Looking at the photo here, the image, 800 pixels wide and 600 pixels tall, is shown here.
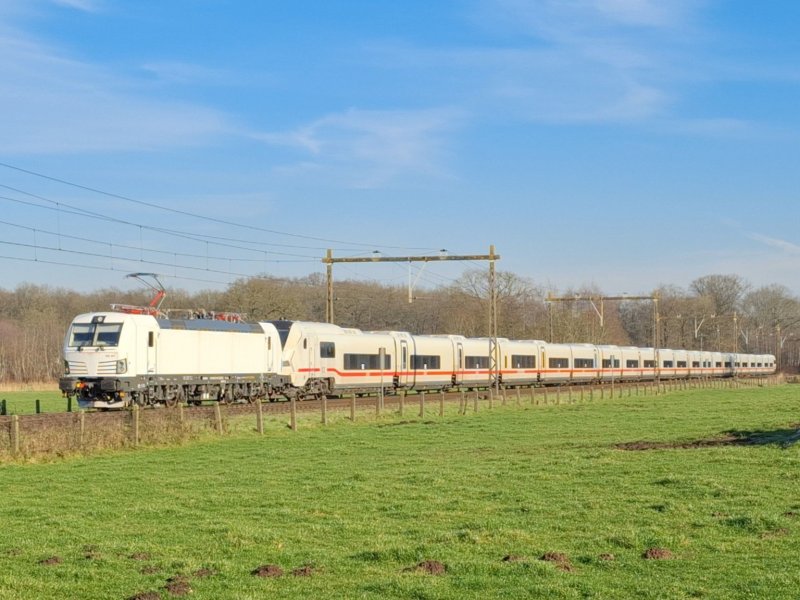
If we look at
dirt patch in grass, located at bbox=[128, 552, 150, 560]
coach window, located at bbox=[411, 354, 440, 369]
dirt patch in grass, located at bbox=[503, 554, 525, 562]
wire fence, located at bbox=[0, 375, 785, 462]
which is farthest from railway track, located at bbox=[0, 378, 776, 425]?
dirt patch in grass, located at bbox=[503, 554, 525, 562]

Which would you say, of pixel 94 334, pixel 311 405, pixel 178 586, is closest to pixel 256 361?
pixel 311 405

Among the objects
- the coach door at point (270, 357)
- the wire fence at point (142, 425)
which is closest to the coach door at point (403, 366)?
the coach door at point (270, 357)

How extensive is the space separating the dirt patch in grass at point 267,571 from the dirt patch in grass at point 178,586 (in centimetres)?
84

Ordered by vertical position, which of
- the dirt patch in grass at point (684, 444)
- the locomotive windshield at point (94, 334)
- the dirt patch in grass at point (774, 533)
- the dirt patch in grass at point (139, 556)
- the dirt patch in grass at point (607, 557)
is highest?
the locomotive windshield at point (94, 334)

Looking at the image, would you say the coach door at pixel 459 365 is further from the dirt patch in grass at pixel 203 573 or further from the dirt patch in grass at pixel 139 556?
the dirt patch in grass at pixel 203 573

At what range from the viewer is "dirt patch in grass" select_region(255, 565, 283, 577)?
11953mm

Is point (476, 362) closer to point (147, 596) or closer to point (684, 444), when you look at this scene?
point (684, 444)

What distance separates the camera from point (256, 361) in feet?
160

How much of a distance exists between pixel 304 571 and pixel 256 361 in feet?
121

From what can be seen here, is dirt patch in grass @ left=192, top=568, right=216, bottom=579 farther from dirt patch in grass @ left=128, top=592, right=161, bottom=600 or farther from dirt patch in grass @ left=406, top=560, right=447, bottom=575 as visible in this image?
dirt patch in grass @ left=406, top=560, right=447, bottom=575

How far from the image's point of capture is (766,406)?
166 feet

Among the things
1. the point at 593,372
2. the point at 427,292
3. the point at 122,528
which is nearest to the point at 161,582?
the point at 122,528

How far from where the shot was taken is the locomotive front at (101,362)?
39.0 meters

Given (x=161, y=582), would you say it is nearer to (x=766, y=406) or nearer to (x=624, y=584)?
(x=624, y=584)
